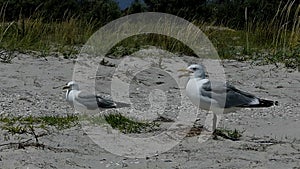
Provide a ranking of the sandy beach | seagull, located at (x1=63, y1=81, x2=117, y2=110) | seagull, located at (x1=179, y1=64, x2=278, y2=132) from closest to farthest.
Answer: the sandy beach < seagull, located at (x1=179, y1=64, x2=278, y2=132) < seagull, located at (x1=63, y1=81, x2=117, y2=110)

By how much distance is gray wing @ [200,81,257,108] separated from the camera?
15.7ft

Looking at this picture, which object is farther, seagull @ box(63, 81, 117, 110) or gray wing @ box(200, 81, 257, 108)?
seagull @ box(63, 81, 117, 110)

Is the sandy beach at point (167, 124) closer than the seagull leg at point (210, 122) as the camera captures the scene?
Yes

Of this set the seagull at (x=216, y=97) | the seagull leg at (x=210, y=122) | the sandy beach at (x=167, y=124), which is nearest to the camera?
the sandy beach at (x=167, y=124)

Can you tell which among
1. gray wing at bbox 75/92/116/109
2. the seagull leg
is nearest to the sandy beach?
the seagull leg

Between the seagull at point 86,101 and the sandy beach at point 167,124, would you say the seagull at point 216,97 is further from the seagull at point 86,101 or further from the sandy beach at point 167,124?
the seagull at point 86,101

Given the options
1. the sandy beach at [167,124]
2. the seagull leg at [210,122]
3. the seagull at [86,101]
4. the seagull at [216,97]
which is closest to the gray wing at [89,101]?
the seagull at [86,101]

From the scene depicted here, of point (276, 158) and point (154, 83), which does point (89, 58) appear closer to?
point (154, 83)

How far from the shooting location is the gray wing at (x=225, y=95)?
4.79m

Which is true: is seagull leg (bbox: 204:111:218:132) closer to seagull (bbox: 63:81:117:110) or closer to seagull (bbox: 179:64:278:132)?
seagull (bbox: 179:64:278:132)

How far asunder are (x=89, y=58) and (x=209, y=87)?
4225 millimetres

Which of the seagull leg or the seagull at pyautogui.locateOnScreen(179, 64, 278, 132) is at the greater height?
the seagull at pyautogui.locateOnScreen(179, 64, 278, 132)

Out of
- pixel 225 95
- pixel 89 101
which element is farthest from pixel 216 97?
pixel 89 101

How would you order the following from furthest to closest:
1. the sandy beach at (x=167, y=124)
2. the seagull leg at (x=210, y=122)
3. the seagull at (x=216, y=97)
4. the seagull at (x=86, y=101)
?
the seagull at (x=86, y=101) → the seagull leg at (x=210, y=122) → the seagull at (x=216, y=97) → the sandy beach at (x=167, y=124)
